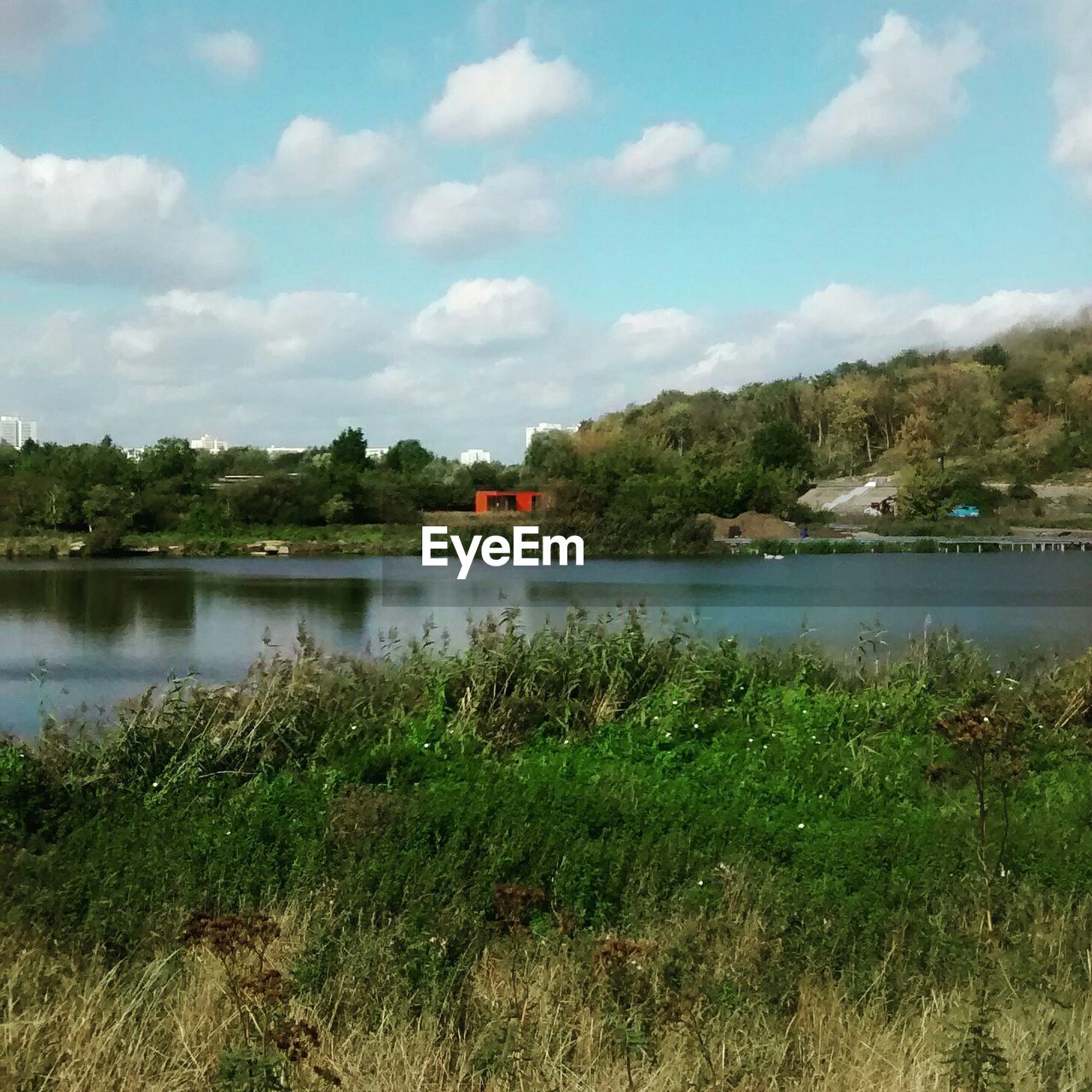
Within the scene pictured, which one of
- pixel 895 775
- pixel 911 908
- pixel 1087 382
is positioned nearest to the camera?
pixel 911 908

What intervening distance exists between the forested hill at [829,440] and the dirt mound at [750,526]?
37cm

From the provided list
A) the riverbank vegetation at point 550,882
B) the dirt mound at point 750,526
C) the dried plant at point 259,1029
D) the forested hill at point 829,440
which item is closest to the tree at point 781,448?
the forested hill at point 829,440

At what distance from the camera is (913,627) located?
10.5 m

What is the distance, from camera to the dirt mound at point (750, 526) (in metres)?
23.9

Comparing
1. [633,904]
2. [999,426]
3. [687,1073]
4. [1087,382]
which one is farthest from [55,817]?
[1087,382]

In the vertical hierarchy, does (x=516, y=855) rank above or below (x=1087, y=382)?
below

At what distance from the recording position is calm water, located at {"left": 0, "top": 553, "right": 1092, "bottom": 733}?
9422 millimetres

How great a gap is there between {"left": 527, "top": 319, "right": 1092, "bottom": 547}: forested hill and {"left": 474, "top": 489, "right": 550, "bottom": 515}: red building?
57 centimetres

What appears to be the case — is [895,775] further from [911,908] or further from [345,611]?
[345,611]

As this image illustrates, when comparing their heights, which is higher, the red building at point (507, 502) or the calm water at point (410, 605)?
A: the red building at point (507, 502)

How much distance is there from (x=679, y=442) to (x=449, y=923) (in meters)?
28.2

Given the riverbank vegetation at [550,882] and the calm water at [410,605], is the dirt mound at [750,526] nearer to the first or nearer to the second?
the calm water at [410,605]

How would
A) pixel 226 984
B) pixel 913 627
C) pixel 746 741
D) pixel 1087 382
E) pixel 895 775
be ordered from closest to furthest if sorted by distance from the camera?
pixel 226 984, pixel 895 775, pixel 746 741, pixel 913 627, pixel 1087 382

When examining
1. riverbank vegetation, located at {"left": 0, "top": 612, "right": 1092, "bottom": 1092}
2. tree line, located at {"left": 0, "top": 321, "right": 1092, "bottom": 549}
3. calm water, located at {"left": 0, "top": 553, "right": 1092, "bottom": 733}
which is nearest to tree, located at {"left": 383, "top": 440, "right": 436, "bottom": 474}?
tree line, located at {"left": 0, "top": 321, "right": 1092, "bottom": 549}
